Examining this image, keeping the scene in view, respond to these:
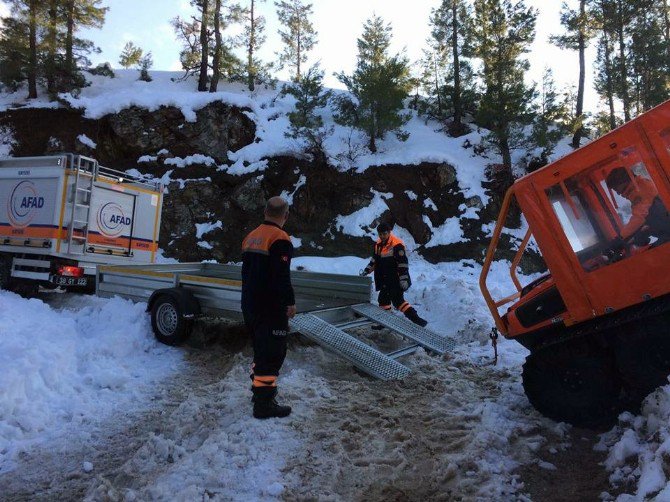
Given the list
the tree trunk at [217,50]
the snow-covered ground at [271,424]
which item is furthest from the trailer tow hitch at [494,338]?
the tree trunk at [217,50]

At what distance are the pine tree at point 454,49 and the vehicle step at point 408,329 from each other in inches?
732

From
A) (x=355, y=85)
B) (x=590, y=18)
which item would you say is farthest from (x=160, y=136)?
(x=590, y=18)

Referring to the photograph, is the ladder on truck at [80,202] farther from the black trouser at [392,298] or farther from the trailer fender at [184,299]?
the black trouser at [392,298]

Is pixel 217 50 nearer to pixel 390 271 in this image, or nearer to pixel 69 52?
pixel 69 52

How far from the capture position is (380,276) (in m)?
8.31

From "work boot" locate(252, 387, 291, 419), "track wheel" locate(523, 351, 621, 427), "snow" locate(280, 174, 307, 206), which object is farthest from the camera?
"snow" locate(280, 174, 307, 206)

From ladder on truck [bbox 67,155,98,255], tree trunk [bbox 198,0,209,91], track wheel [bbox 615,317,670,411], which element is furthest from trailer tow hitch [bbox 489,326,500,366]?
tree trunk [bbox 198,0,209,91]

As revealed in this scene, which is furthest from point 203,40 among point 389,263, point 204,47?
point 389,263

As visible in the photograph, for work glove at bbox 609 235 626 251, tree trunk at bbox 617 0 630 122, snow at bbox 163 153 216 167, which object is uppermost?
tree trunk at bbox 617 0 630 122

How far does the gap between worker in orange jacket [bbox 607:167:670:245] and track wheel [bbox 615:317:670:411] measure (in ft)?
2.25

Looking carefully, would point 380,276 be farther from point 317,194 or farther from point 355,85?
point 355,85

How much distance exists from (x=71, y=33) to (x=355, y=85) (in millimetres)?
15155

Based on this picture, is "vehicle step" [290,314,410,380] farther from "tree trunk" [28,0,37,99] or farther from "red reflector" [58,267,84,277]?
"tree trunk" [28,0,37,99]

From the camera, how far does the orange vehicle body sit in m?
3.28
